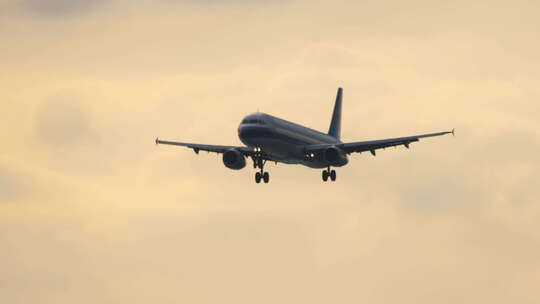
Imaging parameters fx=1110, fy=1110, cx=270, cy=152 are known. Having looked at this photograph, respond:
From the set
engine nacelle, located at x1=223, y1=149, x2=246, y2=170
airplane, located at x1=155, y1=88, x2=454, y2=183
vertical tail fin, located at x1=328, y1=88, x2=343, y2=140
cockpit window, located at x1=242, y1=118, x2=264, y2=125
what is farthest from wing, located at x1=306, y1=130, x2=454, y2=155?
vertical tail fin, located at x1=328, y1=88, x2=343, y2=140

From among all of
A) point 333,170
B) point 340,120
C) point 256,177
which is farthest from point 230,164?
point 340,120

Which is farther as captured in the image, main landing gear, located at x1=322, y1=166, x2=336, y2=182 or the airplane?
main landing gear, located at x1=322, y1=166, x2=336, y2=182

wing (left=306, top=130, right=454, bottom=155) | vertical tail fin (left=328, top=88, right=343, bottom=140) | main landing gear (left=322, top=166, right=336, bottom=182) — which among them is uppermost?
vertical tail fin (left=328, top=88, right=343, bottom=140)

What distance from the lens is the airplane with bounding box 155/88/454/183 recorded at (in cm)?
9794

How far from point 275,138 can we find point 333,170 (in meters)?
11.5

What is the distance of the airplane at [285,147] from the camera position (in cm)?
9794

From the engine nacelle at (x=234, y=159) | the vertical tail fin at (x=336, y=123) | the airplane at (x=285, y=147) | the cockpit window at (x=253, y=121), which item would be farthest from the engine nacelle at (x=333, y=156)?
the vertical tail fin at (x=336, y=123)

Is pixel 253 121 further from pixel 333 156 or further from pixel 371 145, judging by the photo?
pixel 371 145

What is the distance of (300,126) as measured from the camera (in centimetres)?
10512

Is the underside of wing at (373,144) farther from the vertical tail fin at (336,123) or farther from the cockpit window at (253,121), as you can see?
the vertical tail fin at (336,123)

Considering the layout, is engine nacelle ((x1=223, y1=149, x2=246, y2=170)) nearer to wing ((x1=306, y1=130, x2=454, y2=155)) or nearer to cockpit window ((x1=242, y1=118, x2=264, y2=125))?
wing ((x1=306, y1=130, x2=454, y2=155))

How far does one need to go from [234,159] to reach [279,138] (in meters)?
7.38

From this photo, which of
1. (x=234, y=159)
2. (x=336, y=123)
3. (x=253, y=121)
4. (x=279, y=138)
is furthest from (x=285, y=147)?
(x=336, y=123)

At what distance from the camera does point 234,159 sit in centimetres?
10494
